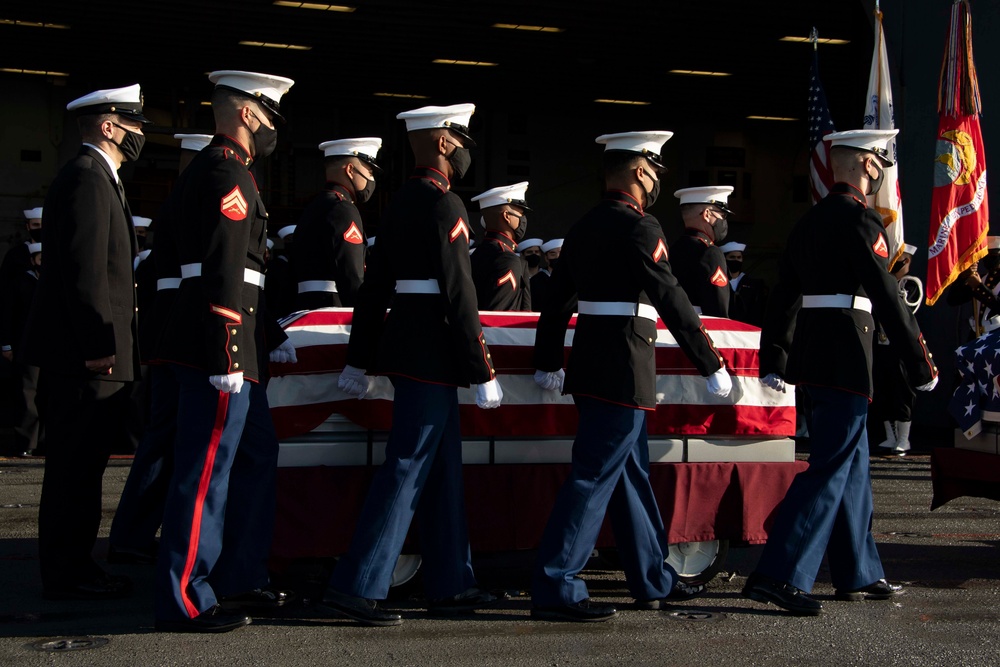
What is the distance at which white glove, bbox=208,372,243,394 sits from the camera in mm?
4215

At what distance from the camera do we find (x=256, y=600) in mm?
4652

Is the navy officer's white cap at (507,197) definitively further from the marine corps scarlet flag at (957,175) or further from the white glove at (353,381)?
the marine corps scarlet flag at (957,175)

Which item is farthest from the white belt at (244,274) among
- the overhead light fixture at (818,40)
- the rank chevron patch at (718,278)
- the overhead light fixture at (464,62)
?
the overhead light fixture at (464,62)

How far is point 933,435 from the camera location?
1318 cm

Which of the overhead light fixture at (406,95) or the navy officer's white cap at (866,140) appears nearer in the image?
the navy officer's white cap at (866,140)

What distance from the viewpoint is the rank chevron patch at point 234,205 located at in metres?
4.32

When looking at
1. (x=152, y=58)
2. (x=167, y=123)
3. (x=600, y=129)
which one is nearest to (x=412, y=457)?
(x=152, y=58)

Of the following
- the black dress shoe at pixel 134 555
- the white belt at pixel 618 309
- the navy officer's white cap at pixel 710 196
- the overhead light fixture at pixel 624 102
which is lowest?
the black dress shoe at pixel 134 555

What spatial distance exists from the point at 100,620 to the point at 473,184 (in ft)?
72.9

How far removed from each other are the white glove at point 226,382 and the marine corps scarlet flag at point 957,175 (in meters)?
7.73

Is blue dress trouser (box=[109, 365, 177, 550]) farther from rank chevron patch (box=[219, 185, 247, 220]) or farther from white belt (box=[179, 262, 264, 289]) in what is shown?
rank chevron patch (box=[219, 185, 247, 220])

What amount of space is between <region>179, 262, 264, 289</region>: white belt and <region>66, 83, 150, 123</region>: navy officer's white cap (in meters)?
1.10

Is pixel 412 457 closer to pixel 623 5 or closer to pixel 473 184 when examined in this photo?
pixel 623 5

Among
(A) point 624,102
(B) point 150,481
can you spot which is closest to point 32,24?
(A) point 624,102
